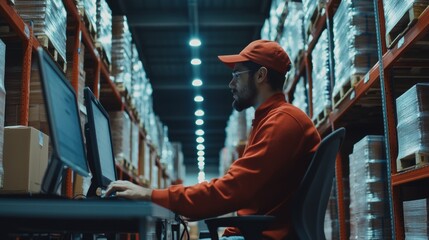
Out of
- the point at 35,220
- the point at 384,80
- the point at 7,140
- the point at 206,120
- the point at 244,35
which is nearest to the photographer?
the point at 35,220

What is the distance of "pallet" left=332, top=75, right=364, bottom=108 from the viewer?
5020mm

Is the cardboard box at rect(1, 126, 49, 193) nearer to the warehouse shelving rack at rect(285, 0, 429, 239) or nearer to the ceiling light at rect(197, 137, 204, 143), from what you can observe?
the warehouse shelving rack at rect(285, 0, 429, 239)

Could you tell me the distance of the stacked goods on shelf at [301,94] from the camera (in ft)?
24.5

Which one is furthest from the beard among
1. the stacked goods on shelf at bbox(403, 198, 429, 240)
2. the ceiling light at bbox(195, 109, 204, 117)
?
the ceiling light at bbox(195, 109, 204, 117)

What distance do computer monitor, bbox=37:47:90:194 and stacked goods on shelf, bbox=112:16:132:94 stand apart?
5235mm

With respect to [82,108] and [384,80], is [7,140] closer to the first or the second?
[82,108]

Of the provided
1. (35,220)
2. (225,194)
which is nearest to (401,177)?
(225,194)

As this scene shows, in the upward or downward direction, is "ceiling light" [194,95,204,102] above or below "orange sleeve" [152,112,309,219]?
above

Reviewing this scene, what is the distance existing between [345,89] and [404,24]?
1.50 meters

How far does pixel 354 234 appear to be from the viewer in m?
5.23

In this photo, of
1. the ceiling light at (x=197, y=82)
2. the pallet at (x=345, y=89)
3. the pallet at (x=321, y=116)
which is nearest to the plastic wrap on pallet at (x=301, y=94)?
the pallet at (x=321, y=116)

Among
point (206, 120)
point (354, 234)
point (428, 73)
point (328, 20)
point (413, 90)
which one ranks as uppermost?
point (206, 120)

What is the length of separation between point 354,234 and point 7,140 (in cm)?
318

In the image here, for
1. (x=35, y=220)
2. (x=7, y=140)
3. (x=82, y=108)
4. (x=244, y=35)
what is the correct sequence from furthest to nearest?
1. (x=244, y=35)
2. (x=82, y=108)
3. (x=7, y=140)
4. (x=35, y=220)
